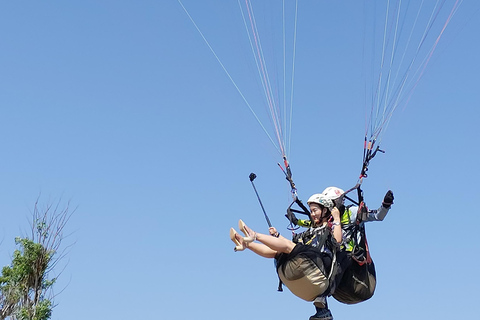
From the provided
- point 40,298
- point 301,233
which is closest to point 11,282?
point 40,298

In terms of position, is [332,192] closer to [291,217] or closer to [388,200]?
[291,217]

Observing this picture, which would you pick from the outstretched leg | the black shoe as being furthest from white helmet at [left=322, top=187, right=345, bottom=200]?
the black shoe

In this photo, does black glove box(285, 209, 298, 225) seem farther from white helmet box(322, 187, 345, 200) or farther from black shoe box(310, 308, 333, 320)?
black shoe box(310, 308, 333, 320)

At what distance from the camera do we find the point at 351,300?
11086 millimetres

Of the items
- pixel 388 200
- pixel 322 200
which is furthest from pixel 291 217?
pixel 388 200

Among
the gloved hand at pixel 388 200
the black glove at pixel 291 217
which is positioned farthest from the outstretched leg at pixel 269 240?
the gloved hand at pixel 388 200

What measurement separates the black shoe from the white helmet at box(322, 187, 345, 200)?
1.48 m

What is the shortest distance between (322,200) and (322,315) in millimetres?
1521

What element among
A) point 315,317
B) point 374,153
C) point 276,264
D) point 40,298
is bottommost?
point 315,317

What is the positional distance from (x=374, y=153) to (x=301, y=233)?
1.48 metres

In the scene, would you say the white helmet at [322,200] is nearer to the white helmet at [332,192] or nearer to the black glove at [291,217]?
the white helmet at [332,192]

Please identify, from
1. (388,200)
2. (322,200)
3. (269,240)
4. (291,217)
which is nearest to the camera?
(269,240)

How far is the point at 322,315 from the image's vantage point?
1046 centimetres

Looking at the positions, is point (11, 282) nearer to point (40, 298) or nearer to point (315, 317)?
point (40, 298)
